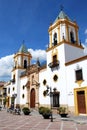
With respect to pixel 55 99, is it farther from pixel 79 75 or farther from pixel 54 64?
pixel 79 75

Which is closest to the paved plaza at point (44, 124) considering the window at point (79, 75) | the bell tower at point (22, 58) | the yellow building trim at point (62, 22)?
the window at point (79, 75)

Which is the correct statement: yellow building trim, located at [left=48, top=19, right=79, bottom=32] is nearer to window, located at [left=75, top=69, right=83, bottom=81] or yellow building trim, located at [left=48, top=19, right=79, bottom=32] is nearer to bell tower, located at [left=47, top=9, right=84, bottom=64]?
bell tower, located at [left=47, top=9, right=84, bottom=64]

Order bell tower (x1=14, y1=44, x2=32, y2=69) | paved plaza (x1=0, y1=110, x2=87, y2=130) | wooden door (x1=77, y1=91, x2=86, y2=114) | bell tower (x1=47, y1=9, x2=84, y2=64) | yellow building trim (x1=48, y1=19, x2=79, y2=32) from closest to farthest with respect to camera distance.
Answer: paved plaza (x1=0, y1=110, x2=87, y2=130), wooden door (x1=77, y1=91, x2=86, y2=114), bell tower (x1=47, y1=9, x2=84, y2=64), yellow building trim (x1=48, y1=19, x2=79, y2=32), bell tower (x1=14, y1=44, x2=32, y2=69)

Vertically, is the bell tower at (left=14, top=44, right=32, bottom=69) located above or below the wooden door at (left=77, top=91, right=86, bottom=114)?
above

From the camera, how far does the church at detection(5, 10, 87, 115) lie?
70.1ft

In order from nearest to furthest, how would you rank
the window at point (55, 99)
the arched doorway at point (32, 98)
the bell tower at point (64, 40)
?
the window at point (55, 99)
the bell tower at point (64, 40)
the arched doorway at point (32, 98)

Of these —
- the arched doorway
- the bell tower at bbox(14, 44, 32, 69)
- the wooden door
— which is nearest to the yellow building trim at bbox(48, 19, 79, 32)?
the wooden door

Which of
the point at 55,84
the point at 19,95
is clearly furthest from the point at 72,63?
the point at 19,95

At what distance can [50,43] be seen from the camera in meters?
28.1

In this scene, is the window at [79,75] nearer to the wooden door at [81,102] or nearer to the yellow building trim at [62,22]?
the wooden door at [81,102]

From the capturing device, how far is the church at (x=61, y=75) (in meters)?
21.4

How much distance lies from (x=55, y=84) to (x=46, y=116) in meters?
8.32

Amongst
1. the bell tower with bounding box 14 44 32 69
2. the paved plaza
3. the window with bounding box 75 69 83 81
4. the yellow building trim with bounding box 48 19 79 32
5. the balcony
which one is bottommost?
the paved plaza

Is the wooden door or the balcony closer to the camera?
the wooden door
